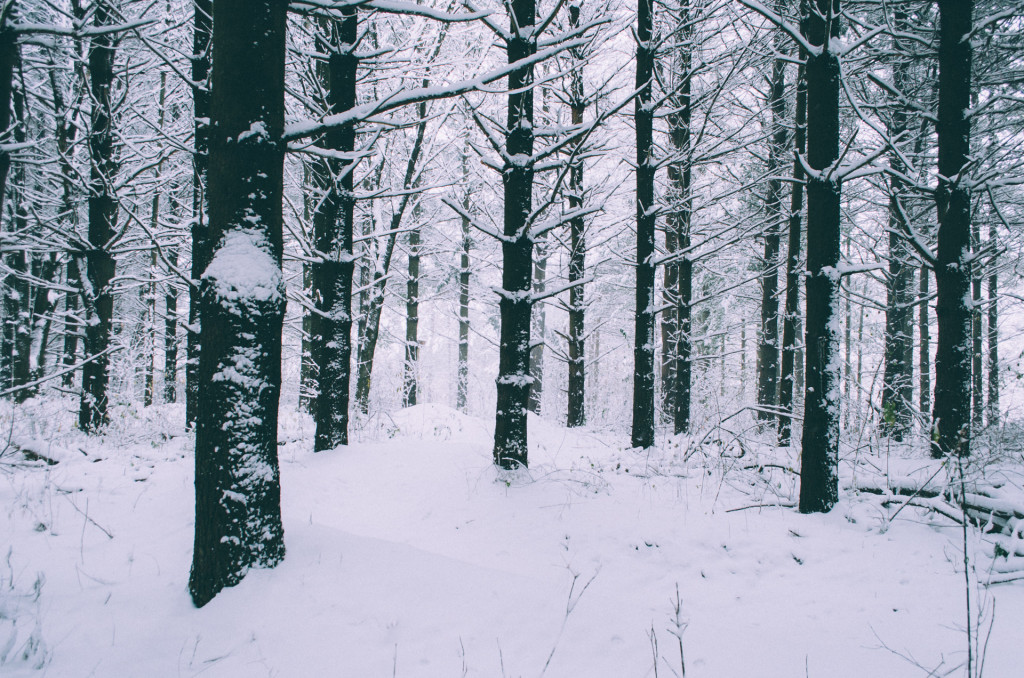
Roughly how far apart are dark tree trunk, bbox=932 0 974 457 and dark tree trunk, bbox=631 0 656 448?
11.8ft

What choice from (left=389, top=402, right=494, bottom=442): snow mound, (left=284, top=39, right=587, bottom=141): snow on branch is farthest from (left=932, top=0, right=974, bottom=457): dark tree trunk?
(left=389, top=402, right=494, bottom=442): snow mound

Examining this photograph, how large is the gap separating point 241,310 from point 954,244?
25.4 ft

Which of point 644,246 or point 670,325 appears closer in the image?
point 644,246

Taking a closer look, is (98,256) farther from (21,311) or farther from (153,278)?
(21,311)

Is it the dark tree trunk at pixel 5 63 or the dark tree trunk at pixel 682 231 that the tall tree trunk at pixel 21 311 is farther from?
the dark tree trunk at pixel 682 231

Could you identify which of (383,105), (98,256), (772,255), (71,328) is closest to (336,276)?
(383,105)

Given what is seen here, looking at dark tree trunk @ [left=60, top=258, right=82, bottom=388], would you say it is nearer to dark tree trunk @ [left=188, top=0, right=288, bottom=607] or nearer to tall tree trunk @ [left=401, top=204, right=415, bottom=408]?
tall tree trunk @ [left=401, top=204, right=415, bottom=408]

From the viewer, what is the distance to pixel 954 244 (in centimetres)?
562

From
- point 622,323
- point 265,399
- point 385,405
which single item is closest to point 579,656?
point 265,399

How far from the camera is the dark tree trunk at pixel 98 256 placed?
8312 mm

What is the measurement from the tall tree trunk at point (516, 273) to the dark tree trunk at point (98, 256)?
7.67 meters

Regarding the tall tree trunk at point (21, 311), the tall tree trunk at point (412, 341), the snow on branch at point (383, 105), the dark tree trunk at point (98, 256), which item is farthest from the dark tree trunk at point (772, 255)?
the tall tree trunk at point (21, 311)

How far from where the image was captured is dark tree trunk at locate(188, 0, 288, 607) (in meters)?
2.85

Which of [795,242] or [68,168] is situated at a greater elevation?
[68,168]
